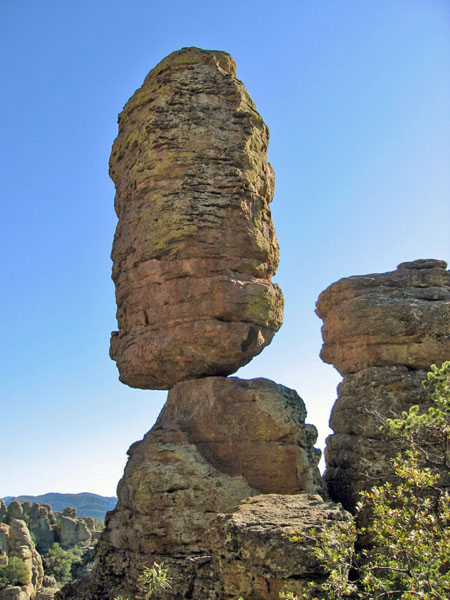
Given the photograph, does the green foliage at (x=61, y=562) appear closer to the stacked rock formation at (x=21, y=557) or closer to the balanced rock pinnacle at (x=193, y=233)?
the stacked rock formation at (x=21, y=557)

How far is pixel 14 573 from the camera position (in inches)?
1542

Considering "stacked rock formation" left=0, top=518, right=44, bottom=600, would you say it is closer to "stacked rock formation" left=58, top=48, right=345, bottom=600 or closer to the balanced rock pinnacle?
"stacked rock formation" left=58, top=48, right=345, bottom=600

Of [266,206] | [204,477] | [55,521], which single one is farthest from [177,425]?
[55,521]

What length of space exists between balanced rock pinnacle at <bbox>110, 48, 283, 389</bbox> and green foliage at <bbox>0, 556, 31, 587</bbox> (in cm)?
2858

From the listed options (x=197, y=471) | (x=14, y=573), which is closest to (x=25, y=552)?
(x=14, y=573)

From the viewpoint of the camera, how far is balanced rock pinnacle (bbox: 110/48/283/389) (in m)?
16.0

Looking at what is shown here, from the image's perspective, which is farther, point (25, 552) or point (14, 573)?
point (25, 552)

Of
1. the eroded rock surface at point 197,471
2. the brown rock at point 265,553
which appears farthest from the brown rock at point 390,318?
the brown rock at point 265,553

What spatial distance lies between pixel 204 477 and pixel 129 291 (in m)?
6.04

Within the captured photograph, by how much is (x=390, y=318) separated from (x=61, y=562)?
49798mm

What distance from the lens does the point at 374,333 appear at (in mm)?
16031

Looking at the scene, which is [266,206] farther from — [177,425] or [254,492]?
[254,492]

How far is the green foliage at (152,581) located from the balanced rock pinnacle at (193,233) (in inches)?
210

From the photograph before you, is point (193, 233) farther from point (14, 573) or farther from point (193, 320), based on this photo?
point (14, 573)
